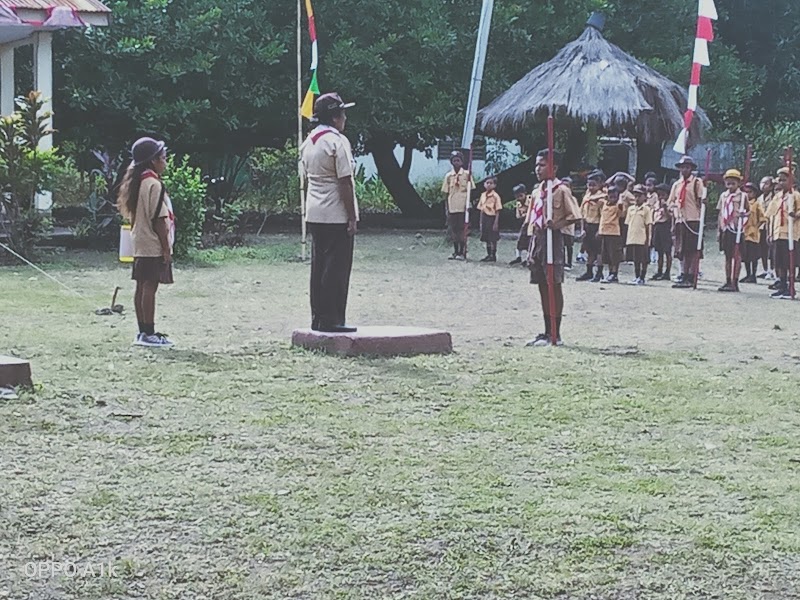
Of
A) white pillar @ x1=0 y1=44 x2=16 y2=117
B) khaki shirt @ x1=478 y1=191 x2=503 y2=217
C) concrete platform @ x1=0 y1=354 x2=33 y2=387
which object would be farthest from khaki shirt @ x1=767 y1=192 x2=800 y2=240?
white pillar @ x1=0 y1=44 x2=16 y2=117

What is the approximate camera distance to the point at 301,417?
6688mm

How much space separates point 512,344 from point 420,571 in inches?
217

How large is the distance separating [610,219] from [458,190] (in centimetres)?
325

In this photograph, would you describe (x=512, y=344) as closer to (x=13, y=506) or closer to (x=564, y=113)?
(x=13, y=506)

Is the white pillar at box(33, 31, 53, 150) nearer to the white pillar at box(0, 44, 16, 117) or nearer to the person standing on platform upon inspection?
the white pillar at box(0, 44, 16, 117)

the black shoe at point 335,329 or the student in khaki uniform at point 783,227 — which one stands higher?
the student in khaki uniform at point 783,227

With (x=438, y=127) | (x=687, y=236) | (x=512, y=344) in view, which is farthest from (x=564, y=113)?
(x=512, y=344)

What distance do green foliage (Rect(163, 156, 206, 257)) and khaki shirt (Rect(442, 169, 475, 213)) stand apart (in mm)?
4065

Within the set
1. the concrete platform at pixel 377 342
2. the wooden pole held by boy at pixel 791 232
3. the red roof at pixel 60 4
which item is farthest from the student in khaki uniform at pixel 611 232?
the concrete platform at pixel 377 342

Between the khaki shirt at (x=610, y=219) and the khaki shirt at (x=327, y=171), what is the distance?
8.05 m

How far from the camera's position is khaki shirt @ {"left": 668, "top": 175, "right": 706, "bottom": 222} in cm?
1579

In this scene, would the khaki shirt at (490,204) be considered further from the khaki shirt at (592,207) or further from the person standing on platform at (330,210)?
the person standing on platform at (330,210)

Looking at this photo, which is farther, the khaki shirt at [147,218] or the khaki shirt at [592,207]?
the khaki shirt at [592,207]

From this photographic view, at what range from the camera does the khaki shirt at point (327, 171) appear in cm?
876
